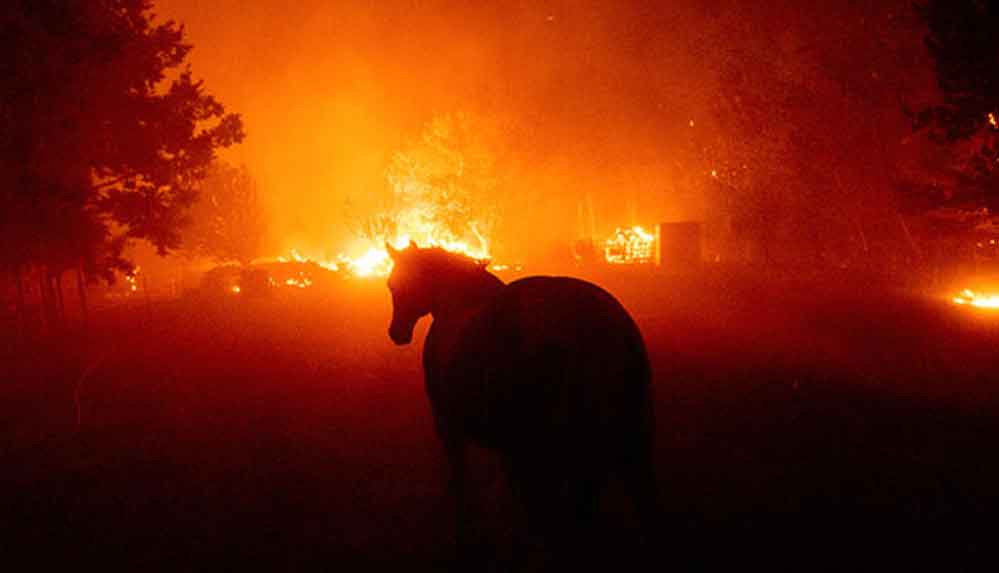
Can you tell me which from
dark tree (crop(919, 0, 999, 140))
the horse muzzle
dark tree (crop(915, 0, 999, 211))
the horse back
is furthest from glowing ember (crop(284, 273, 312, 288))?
the horse back

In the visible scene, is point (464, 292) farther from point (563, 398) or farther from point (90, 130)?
point (90, 130)

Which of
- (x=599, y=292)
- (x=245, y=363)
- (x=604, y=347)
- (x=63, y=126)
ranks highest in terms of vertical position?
(x=63, y=126)

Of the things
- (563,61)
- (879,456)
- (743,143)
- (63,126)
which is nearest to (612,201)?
(563,61)

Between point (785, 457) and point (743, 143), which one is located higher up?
point (743, 143)

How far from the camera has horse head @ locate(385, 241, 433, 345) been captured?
601cm

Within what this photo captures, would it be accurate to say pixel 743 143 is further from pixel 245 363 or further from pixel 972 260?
pixel 245 363

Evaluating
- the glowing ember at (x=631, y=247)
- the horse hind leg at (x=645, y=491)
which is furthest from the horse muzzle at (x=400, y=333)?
the glowing ember at (x=631, y=247)

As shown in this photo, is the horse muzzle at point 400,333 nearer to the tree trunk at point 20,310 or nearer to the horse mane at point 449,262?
the horse mane at point 449,262

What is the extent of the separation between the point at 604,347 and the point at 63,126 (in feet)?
60.1

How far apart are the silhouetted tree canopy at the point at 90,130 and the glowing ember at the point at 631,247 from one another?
22.7 metres

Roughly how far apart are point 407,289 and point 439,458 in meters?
2.51

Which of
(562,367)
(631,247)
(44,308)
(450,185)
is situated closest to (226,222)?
(450,185)

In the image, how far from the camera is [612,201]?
57188 millimetres

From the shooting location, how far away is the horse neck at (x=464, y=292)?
5281 mm
